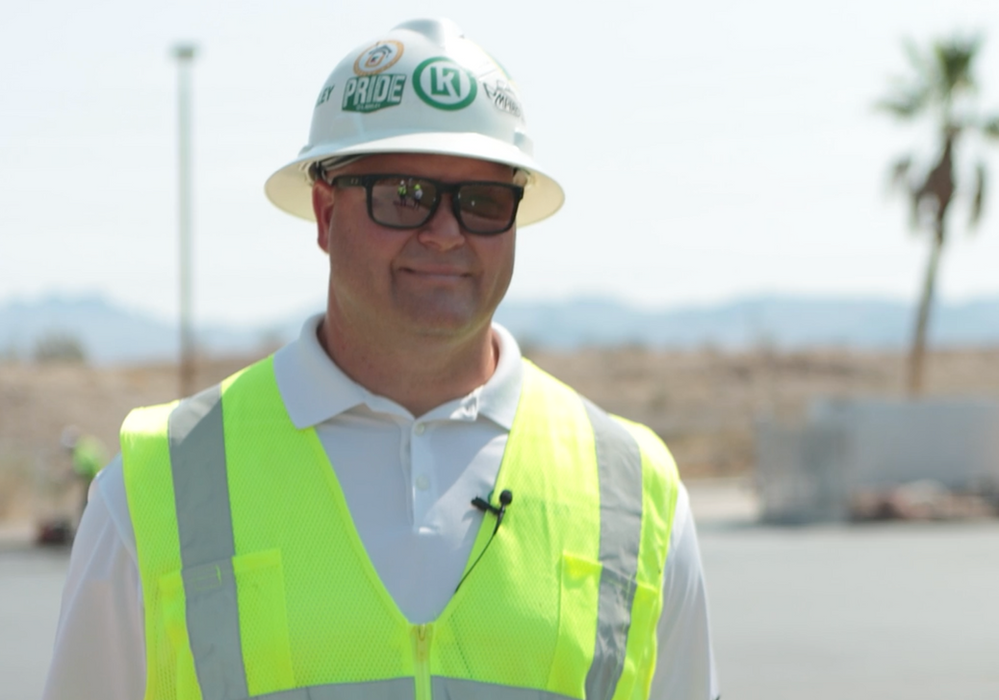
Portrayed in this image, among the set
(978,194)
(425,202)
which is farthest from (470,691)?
(978,194)

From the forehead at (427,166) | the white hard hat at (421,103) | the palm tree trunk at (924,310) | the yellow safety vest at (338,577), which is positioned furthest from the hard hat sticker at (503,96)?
the palm tree trunk at (924,310)

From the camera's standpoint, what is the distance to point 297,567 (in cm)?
250

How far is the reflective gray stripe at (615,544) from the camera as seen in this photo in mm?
2570

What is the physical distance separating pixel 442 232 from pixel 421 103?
273mm

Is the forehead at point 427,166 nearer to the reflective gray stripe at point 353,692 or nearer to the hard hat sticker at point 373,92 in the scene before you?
the hard hat sticker at point 373,92

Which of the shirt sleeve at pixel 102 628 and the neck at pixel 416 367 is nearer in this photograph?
the shirt sleeve at pixel 102 628

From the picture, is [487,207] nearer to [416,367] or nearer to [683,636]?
[416,367]

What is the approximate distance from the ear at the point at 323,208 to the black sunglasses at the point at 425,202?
179 mm

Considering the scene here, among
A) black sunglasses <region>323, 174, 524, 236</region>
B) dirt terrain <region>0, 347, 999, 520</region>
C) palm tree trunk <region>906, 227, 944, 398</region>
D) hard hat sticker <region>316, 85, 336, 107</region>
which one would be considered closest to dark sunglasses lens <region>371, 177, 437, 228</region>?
black sunglasses <region>323, 174, 524, 236</region>

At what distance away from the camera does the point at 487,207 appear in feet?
8.93

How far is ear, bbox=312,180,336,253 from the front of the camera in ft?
Result: 9.50

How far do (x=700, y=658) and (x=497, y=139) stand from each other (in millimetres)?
1090

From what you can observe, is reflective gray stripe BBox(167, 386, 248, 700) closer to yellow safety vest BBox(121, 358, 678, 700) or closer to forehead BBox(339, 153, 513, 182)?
yellow safety vest BBox(121, 358, 678, 700)

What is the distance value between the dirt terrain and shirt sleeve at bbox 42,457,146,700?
22891 mm
